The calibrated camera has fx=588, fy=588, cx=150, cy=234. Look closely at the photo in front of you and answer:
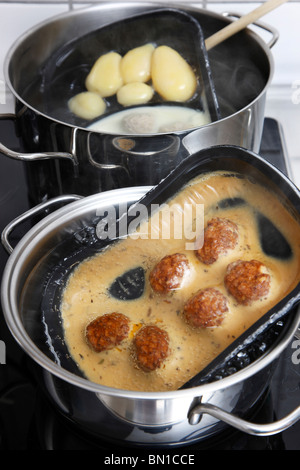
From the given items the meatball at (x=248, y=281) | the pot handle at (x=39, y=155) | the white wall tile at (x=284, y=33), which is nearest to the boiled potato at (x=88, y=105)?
the pot handle at (x=39, y=155)

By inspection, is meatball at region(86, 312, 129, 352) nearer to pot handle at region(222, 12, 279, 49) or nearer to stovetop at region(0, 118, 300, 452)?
stovetop at region(0, 118, 300, 452)

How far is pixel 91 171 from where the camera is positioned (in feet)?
2.95

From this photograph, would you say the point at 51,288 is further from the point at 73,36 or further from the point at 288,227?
the point at 73,36

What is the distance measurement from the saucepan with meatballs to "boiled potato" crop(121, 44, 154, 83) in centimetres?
36

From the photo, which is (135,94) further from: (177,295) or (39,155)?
(177,295)

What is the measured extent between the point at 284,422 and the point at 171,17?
0.79 metres

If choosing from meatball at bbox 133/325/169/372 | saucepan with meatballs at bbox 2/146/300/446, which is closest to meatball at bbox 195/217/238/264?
saucepan with meatballs at bbox 2/146/300/446

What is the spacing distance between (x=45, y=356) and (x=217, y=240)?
10.8 inches

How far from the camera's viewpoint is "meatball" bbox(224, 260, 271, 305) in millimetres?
704

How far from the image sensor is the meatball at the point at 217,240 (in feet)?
2.47

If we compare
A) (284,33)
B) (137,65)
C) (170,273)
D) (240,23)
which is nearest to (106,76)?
(137,65)

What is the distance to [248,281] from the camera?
27.9 inches
